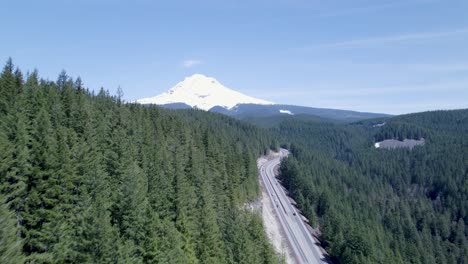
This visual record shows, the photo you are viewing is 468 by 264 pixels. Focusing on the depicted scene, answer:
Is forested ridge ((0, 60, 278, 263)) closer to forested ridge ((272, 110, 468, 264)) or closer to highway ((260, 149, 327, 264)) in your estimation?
highway ((260, 149, 327, 264))

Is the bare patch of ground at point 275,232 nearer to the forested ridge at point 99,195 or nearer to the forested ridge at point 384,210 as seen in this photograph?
the forested ridge at point 384,210

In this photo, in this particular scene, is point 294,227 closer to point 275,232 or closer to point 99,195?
point 275,232

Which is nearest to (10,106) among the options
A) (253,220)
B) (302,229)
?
(253,220)

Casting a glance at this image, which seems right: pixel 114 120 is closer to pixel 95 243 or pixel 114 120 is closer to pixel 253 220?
pixel 253 220

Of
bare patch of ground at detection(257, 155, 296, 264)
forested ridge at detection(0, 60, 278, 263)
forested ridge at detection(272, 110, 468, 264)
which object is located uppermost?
forested ridge at detection(0, 60, 278, 263)

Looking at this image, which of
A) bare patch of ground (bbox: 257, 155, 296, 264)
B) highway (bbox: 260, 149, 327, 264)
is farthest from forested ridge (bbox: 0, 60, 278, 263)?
highway (bbox: 260, 149, 327, 264)

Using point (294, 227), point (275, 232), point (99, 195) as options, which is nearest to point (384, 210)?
point (294, 227)
